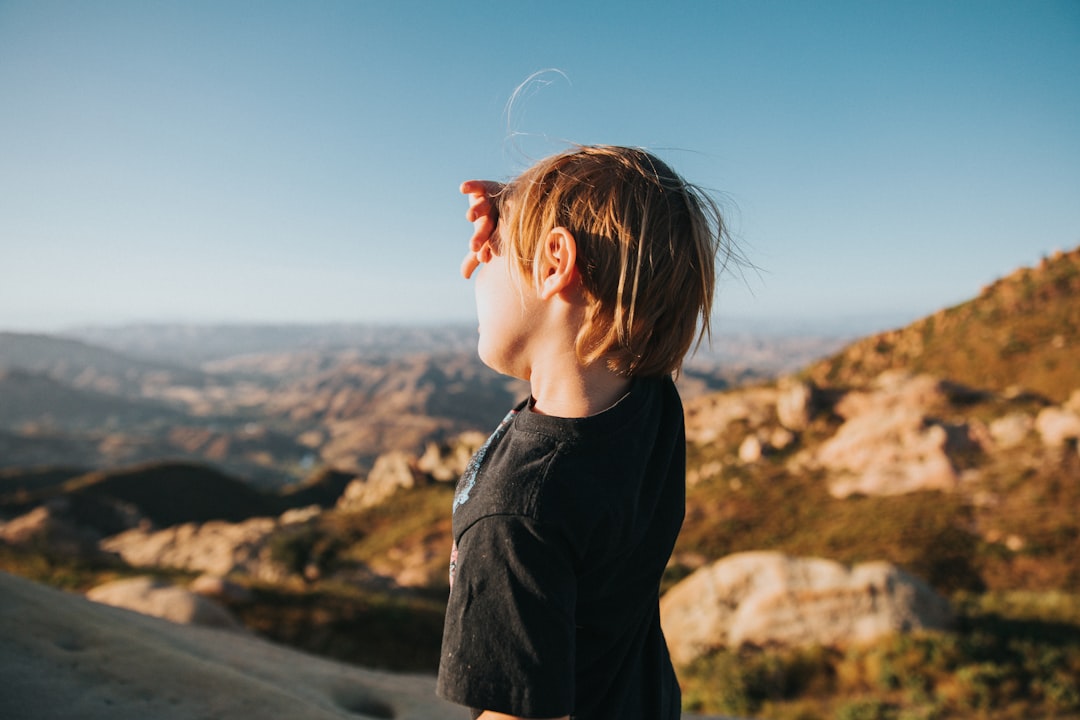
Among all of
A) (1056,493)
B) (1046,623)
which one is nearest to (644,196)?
(1046,623)

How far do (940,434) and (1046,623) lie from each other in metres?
17.8

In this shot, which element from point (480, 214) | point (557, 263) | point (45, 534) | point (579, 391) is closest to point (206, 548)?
point (45, 534)

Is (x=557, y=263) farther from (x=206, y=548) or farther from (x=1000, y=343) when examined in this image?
(x=1000, y=343)

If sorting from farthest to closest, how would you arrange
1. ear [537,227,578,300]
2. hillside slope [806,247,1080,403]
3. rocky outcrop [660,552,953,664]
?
hillside slope [806,247,1080,403], rocky outcrop [660,552,953,664], ear [537,227,578,300]

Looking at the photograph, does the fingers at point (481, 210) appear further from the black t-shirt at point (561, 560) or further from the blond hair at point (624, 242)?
the black t-shirt at point (561, 560)

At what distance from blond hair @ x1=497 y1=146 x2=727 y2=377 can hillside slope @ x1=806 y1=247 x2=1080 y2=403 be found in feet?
112

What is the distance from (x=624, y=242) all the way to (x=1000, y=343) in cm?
4476

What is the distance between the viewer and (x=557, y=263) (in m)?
1.50

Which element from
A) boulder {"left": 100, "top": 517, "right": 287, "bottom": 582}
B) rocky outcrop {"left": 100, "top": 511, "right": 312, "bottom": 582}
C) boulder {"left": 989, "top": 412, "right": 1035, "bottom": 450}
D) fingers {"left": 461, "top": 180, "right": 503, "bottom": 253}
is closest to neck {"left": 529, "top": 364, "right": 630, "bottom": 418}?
fingers {"left": 461, "top": 180, "right": 503, "bottom": 253}

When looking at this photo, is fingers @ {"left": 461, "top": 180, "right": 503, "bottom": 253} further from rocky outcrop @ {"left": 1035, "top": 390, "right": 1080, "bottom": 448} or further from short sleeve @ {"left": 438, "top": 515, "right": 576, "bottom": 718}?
rocky outcrop @ {"left": 1035, "top": 390, "right": 1080, "bottom": 448}

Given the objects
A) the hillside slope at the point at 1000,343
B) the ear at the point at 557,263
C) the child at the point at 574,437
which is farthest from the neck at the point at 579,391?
the hillside slope at the point at 1000,343

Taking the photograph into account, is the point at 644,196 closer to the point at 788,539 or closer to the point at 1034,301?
the point at 788,539

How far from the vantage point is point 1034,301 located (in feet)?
127

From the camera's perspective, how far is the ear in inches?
57.4
